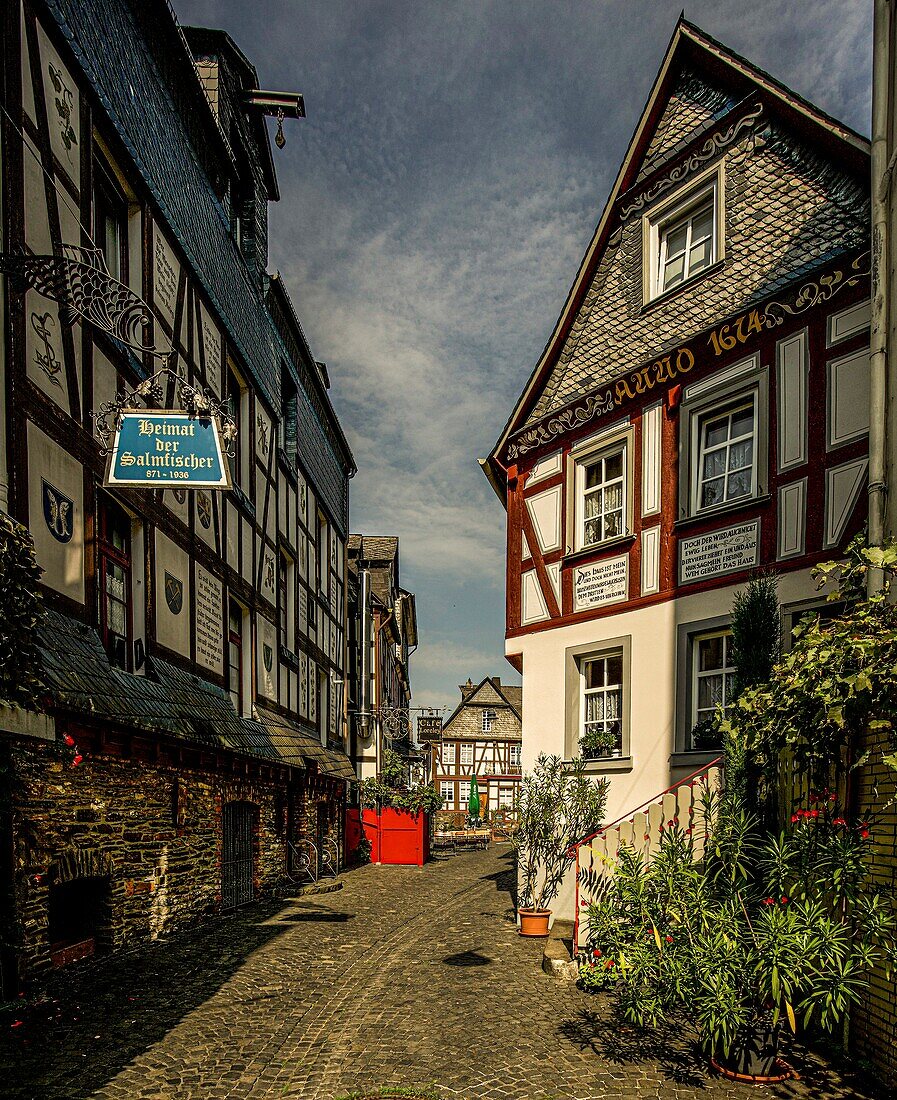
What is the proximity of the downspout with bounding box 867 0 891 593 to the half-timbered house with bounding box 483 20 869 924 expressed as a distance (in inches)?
74.8

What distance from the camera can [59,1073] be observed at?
19.5 ft

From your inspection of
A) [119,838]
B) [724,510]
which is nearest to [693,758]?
[724,510]

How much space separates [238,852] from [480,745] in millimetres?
43015

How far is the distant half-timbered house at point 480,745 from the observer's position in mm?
54281

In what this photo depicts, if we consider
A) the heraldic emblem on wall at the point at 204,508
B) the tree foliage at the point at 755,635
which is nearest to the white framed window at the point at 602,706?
the tree foliage at the point at 755,635

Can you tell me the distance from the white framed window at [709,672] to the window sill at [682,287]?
4.50m

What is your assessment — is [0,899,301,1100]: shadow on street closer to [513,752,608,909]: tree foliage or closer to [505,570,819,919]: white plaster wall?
[513,752,608,909]: tree foliage

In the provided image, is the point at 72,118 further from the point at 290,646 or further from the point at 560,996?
the point at 290,646

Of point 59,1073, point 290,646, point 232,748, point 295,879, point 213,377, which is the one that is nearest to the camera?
point 59,1073

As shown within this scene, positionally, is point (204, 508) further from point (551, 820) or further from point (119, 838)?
point (551, 820)

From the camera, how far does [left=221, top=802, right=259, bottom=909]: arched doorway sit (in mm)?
13195

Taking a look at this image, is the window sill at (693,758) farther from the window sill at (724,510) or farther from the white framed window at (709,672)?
the window sill at (724,510)

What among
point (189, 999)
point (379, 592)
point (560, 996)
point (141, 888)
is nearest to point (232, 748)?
point (141, 888)

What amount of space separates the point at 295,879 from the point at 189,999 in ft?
30.8
